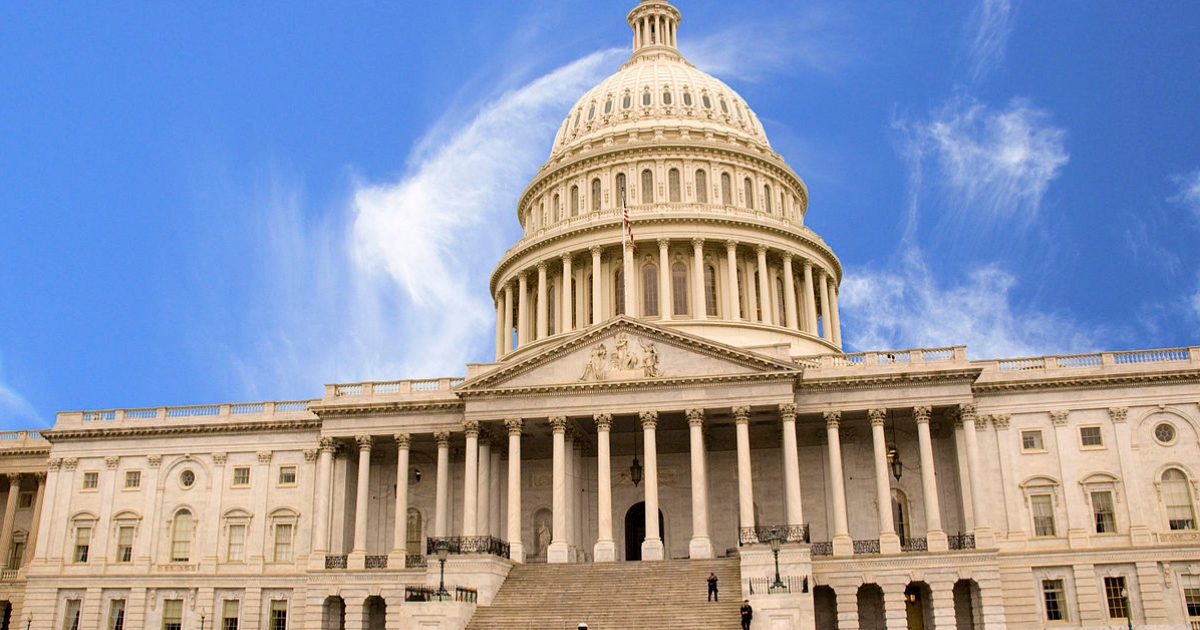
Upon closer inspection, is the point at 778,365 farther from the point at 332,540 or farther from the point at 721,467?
the point at 332,540

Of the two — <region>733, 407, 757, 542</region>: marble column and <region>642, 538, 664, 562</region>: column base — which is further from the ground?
<region>733, 407, 757, 542</region>: marble column

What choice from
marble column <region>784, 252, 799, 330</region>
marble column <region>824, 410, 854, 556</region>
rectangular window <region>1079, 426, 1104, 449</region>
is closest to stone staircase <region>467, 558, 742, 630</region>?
marble column <region>824, 410, 854, 556</region>

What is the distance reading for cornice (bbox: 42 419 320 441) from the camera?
57594mm

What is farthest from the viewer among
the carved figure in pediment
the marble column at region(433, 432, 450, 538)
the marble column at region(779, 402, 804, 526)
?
the marble column at region(433, 432, 450, 538)

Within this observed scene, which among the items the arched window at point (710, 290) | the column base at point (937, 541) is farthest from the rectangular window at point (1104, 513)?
the arched window at point (710, 290)

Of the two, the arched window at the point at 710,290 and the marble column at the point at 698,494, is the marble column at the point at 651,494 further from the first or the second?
the arched window at the point at 710,290

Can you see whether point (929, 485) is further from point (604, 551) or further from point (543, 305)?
point (543, 305)

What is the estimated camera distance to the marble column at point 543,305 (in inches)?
2638

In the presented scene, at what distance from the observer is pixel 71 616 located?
188 feet

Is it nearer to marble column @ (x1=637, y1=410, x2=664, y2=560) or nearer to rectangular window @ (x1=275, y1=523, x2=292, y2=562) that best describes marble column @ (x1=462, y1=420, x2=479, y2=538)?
marble column @ (x1=637, y1=410, x2=664, y2=560)

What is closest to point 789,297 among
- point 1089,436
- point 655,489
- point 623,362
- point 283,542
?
point 623,362

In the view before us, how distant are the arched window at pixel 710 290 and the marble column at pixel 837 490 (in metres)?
15.2

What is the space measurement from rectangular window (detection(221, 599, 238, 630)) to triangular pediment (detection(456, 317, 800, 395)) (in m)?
17.6

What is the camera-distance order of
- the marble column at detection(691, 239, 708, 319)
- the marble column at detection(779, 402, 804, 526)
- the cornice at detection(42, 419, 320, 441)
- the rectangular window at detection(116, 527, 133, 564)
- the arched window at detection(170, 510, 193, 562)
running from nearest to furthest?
the marble column at detection(779, 402, 804, 526)
the arched window at detection(170, 510, 193, 562)
the rectangular window at detection(116, 527, 133, 564)
the cornice at detection(42, 419, 320, 441)
the marble column at detection(691, 239, 708, 319)
